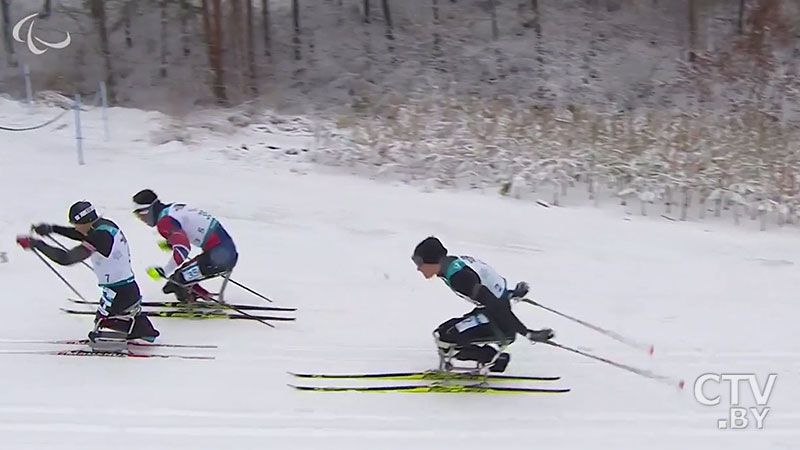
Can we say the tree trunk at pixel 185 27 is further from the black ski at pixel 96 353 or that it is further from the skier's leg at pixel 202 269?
the black ski at pixel 96 353

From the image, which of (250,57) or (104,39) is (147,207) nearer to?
(250,57)

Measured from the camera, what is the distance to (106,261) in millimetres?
6371

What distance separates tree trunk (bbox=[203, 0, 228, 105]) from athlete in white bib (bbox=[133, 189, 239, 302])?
12.1 meters

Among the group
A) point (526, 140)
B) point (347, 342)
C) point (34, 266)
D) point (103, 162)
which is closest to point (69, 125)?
point (103, 162)

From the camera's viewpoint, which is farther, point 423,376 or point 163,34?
point 163,34

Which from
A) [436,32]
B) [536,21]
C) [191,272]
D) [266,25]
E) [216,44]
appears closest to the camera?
[191,272]

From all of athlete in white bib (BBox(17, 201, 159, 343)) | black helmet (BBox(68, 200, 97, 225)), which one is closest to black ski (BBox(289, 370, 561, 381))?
athlete in white bib (BBox(17, 201, 159, 343))

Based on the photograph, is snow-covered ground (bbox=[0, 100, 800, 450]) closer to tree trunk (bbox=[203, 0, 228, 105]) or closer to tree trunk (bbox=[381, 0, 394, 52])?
tree trunk (bbox=[203, 0, 228, 105])

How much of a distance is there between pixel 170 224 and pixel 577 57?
19.7m

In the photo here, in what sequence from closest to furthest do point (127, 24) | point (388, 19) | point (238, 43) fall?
1. point (238, 43)
2. point (127, 24)
3. point (388, 19)

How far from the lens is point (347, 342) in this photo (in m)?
7.10

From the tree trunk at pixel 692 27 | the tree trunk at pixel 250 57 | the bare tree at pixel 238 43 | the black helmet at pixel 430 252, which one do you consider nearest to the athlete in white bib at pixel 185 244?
the black helmet at pixel 430 252

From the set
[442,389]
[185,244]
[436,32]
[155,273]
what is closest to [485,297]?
[442,389]

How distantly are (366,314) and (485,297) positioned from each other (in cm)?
243
